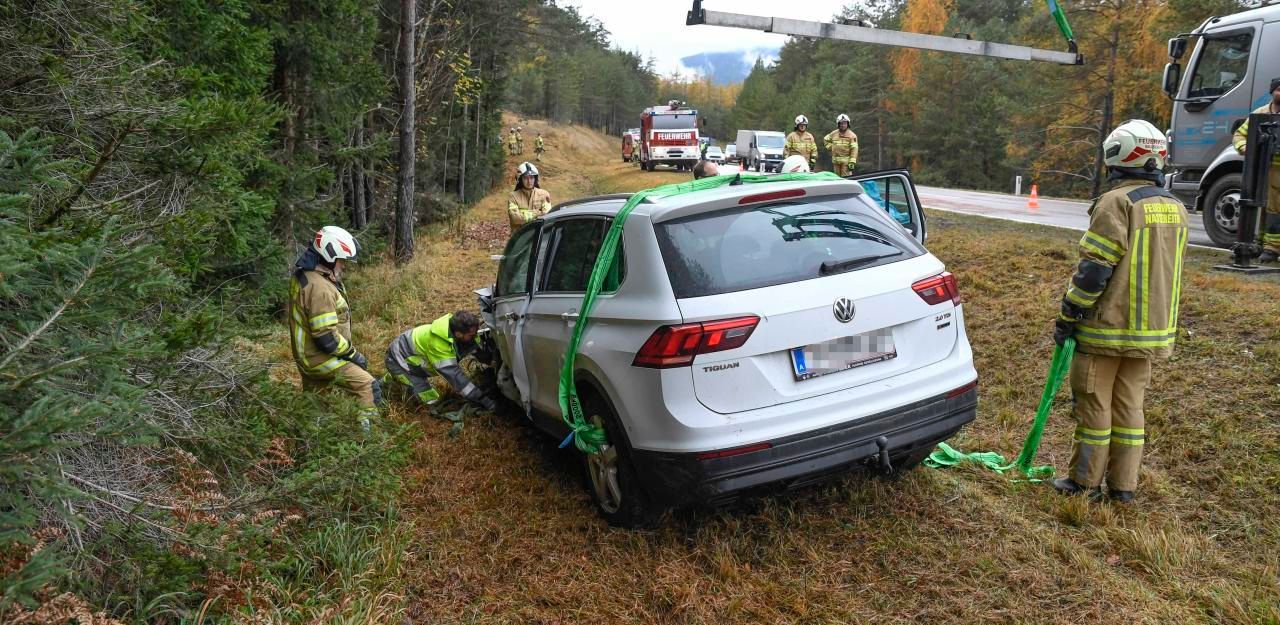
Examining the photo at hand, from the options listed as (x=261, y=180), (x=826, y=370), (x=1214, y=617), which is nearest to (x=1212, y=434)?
(x=1214, y=617)

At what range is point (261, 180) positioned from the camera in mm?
9258

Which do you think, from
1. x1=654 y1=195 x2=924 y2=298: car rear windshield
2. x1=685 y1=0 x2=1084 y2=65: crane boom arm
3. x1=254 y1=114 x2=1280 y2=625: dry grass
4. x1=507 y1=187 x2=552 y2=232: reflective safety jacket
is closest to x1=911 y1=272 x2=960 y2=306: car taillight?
x1=654 y1=195 x2=924 y2=298: car rear windshield

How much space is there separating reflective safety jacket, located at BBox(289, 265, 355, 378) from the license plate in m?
3.29

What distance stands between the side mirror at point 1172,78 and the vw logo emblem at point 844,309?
10.7m

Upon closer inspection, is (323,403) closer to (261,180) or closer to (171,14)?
(171,14)

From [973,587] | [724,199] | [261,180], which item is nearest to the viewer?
[973,587]

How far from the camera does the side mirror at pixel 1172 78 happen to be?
37.5ft

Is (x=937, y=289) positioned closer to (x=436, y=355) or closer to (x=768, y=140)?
(x=436, y=355)

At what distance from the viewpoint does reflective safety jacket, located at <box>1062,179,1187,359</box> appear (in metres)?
4.05

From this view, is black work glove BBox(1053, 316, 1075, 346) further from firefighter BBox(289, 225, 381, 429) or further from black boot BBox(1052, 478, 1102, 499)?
firefighter BBox(289, 225, 381, 429)

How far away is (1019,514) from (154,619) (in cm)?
388

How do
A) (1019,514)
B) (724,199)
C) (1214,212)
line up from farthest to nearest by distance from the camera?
(1214,212) < (1019,514) < (724,199)

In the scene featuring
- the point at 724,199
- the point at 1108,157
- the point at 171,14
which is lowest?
the point at 724,199

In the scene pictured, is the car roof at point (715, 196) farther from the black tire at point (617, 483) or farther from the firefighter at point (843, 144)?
the firefighter at point (843, 144)
